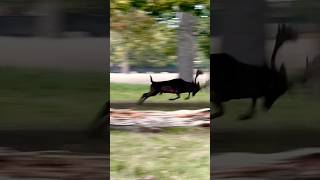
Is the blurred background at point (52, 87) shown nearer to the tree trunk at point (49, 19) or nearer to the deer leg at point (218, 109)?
the tree trunk at point (49, 19)

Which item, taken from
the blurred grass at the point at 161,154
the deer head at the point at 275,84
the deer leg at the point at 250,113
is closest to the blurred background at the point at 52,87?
the blurred grass at the point at 161,154

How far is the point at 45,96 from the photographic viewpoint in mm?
2439

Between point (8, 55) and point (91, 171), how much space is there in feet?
2.30

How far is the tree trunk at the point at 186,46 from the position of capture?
302 cm

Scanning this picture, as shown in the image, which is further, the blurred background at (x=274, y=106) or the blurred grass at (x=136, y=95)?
the blurred grass at (x=136, y=95)

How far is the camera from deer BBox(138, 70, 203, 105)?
2.99m

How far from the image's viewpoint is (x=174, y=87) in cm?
301

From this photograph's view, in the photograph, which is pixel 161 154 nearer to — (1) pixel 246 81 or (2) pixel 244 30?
(1) pixel 246 81

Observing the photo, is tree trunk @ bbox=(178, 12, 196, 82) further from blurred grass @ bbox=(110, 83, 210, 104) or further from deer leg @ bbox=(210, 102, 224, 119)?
deer leg @ bbox=(210, 102, 224, 119)

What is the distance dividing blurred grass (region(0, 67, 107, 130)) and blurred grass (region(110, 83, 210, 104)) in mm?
447

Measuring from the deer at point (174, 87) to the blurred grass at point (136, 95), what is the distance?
2 cm

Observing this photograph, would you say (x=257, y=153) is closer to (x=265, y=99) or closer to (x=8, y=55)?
(x=265, y=99)

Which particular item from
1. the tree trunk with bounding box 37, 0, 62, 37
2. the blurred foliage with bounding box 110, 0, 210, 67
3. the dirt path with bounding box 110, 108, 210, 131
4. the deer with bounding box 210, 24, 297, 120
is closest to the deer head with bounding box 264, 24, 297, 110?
the deer with bounding box 210, 24, 297, 120

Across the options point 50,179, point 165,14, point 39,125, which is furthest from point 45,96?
point 165,14
